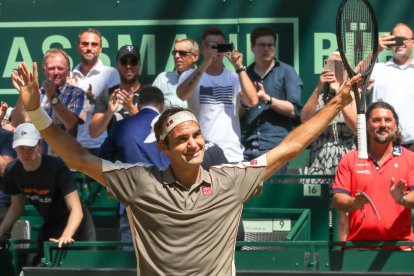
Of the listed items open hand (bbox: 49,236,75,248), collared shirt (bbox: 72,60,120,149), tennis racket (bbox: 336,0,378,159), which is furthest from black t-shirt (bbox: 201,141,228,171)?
collared shirt (bbox: 72,60,120,149)

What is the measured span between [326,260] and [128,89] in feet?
9.68

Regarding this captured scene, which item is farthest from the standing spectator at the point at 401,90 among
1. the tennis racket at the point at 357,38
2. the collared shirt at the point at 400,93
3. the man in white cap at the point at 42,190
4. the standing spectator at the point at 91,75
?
the man in white cap at the point at 42,190

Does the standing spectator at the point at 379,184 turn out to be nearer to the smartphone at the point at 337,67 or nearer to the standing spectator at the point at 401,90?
the smartphone at the point at 337,67

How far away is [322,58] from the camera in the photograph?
10.9 m

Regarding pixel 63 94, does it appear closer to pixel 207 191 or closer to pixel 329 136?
pixel 329 136

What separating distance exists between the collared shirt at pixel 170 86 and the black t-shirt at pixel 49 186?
1723 mm

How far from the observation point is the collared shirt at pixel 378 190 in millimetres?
7648

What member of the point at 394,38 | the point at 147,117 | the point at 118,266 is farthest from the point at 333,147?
the point at 118,266

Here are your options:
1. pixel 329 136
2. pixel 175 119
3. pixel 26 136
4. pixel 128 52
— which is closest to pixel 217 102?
pixel 128 52

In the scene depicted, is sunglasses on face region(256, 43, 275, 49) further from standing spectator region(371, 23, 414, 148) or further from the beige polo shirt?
the beige polo shirt

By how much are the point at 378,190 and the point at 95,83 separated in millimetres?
3413

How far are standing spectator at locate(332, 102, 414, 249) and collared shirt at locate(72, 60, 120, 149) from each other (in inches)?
116

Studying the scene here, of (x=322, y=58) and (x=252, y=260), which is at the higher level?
(x=322, y=58)

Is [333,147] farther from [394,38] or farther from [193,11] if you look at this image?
[193,11]
